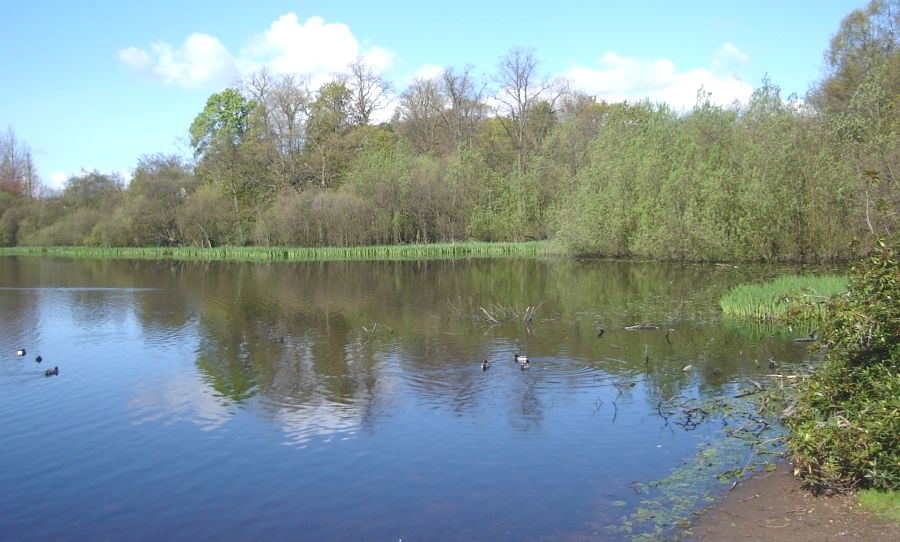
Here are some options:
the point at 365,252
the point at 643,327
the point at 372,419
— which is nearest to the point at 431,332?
the point at 643,327

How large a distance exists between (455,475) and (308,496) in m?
1.99

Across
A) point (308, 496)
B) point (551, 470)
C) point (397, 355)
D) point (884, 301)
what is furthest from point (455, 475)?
point (397, 355)

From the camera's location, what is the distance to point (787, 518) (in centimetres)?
732

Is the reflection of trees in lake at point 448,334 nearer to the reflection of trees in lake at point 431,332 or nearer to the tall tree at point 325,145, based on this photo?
the reflection of trees in lake at point 431,332

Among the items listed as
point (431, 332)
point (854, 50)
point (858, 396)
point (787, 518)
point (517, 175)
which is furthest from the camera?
point (517, 175)

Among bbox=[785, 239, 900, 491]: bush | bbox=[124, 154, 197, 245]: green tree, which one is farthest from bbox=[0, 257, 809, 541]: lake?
bbox=[124, 154, 197, 245]: green tree

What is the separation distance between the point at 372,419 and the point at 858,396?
7.41 metres

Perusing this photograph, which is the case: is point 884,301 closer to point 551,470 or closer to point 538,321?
point 551,470

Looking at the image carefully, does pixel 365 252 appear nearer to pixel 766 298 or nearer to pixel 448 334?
pixel 448 334

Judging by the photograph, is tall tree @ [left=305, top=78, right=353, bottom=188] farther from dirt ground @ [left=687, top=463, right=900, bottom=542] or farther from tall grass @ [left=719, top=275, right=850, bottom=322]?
dirt ground @ [left=687, top=463, right=900, bottom=542]

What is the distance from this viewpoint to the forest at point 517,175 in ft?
113

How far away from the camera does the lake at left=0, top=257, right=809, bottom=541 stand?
8453 millimetres

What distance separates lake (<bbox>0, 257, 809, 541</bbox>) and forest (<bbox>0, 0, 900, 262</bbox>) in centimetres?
1290

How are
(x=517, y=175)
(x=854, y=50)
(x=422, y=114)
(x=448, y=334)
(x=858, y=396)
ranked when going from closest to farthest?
(x=858, y=396) → (x=448, y=334) → (x=854, y=50) → (x=517, y=175) → (x=422, y=114)
